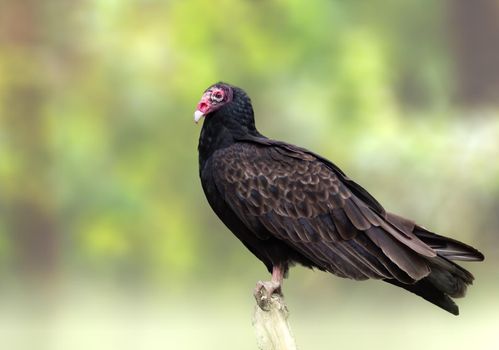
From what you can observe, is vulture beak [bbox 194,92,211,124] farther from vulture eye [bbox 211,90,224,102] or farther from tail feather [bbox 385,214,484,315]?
tail feather [bbox 385,214,484,315]

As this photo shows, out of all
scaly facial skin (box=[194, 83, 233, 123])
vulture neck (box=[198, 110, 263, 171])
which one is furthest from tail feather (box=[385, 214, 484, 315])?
scaly facial skin (box=[194, 83, 233, 123])

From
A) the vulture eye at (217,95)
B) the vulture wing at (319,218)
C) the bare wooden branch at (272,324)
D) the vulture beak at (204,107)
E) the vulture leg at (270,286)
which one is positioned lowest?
the bare wooden branch at (272,324)

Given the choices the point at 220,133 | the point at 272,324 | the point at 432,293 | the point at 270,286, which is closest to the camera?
the point at 272,324

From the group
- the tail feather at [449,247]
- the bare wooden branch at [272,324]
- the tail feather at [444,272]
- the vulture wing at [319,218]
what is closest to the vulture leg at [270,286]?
the bare wooden branch at [272,324]

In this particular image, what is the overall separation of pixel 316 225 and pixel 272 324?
0.43 m

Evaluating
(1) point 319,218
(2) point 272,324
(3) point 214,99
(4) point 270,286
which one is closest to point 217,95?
(3) point 214,99

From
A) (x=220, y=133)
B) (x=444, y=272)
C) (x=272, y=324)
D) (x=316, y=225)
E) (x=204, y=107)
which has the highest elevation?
(x=204, y=107)

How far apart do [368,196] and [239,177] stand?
0.54 metres

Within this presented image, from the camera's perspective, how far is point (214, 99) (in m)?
3.60

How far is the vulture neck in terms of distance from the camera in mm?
3553

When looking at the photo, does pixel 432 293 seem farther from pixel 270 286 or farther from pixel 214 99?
pixel 214 99

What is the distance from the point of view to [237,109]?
11.8 feet

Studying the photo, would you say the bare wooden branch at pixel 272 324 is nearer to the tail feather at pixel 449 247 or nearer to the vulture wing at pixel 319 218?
the vulture wing at pixel 319 218

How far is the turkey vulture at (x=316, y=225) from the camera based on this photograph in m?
3.34
